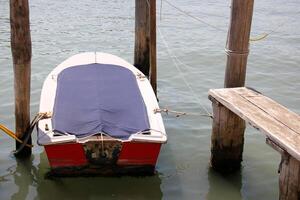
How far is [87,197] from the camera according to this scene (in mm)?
6383

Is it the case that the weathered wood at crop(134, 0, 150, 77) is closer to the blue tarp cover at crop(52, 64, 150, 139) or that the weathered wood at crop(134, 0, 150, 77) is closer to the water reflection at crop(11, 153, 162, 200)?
the blue tarp cover at crop(52, 64, 150, 139)

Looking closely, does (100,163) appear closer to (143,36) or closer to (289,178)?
(289,178)

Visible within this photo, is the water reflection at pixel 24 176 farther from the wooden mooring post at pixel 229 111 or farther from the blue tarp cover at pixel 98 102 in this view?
the wooden mooring post at pixel 229 111

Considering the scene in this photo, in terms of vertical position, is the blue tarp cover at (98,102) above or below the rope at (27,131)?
above

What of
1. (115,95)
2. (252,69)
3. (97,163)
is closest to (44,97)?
(115,95)

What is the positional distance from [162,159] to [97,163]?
1.53 m

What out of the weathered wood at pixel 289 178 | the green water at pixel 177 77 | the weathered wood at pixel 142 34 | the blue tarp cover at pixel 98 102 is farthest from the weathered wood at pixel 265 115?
the weathered wood at pixel 142 34

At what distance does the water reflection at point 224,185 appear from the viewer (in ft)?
21.7

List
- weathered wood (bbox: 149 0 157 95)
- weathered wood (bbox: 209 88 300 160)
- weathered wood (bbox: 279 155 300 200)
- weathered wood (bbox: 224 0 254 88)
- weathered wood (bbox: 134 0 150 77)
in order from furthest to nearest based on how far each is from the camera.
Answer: weathered wood (bbox: 134 0 150 77) → weathered wood (bbox: 149 0 157 95) → weathered wood (bbox: 224 0 254 88) → weathered wood (bbox: 209 88 300 160) → weathered wood (bbox: 279 155 300 200)

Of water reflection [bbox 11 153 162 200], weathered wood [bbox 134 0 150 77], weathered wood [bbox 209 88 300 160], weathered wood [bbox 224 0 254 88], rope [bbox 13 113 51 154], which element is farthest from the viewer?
weathered wood [bbox 134 0 150 77]

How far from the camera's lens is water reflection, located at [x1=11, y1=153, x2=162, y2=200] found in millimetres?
6430

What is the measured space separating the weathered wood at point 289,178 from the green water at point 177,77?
1655 millimetres

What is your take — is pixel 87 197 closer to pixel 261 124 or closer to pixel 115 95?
pixel 115 95

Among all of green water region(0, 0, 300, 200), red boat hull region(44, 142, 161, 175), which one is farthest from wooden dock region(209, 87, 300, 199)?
red boat hull region(44, 142, 161, 175)
